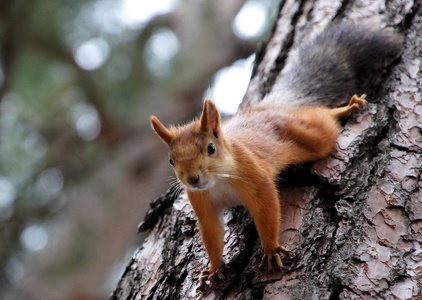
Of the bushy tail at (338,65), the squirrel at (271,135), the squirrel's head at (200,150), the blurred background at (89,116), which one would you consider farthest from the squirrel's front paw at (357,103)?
the blurred background at (89,116)

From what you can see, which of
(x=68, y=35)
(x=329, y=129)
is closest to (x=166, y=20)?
(x=68, y=35)

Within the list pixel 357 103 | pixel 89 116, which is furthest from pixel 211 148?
pixel 89 116

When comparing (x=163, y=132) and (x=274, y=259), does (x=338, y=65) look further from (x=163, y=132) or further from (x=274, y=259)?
(x=274, y=259)

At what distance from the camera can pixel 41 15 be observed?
13.8 ft

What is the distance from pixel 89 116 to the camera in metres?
4.60

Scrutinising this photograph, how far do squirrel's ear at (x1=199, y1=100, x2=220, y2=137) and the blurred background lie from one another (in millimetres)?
2136

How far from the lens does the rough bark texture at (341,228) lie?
1.42m

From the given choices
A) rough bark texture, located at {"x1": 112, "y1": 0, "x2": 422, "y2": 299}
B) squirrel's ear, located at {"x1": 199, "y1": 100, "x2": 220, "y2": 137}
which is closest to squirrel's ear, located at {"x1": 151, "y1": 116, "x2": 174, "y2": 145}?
squirrel's ear, located at {"x1": 199, "y1": 100, "x2": 220, "y2": 137}

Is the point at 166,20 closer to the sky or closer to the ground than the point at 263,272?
closer to the sky

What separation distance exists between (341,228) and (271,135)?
0.58m

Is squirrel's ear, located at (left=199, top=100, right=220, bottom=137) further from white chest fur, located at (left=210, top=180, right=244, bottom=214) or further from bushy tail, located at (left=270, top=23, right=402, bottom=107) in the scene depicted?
bushy tail, located at (left=270, top=23, right=402, bottom=107)

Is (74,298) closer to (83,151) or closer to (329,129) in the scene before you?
(83,151)

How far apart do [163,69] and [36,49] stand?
1.09 metres

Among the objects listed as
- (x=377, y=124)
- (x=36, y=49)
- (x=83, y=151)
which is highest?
(x=36, y=49)
